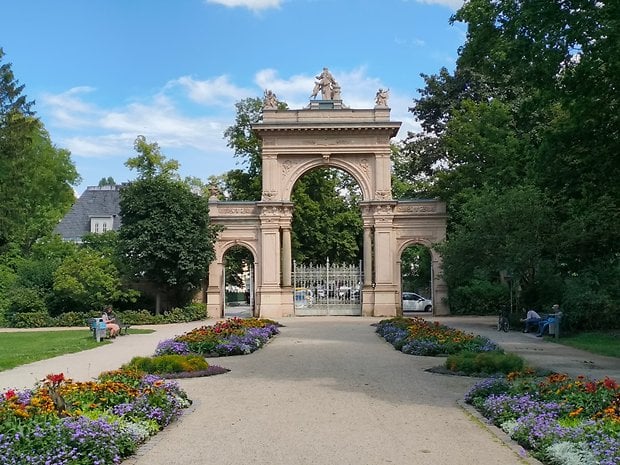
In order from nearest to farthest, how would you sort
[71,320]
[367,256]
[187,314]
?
[71,320], [187,314], [367,256]

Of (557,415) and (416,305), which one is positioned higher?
(416,305)

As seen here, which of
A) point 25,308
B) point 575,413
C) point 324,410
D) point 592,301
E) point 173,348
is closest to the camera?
point 575,413

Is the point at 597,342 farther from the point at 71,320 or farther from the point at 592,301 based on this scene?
the point at 71,320

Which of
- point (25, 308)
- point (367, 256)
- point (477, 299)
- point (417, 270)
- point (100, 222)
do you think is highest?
point (100, 222)

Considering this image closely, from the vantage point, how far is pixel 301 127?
39.7 m

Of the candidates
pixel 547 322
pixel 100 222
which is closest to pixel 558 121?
pixel 547 322

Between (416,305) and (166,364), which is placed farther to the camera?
(416,305)

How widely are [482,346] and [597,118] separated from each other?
625 cm

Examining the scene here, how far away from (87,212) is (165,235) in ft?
129

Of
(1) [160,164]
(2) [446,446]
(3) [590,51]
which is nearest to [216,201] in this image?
(1) [160,164]

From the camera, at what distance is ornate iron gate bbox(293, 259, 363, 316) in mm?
40062

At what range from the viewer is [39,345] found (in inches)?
862

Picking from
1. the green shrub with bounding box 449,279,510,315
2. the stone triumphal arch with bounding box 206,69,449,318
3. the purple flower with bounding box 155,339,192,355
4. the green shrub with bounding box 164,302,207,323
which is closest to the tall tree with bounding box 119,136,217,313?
the green shrub with bounding box 164,302,207,323

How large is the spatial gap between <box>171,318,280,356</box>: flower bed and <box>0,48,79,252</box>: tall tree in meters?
25.6
